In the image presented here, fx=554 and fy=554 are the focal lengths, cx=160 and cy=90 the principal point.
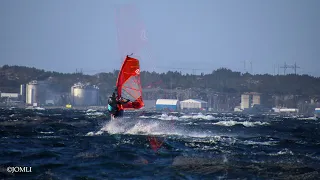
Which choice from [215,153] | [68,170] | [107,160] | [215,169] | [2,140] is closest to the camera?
[68,170]

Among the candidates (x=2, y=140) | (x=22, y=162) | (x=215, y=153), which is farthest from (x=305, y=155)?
(x=2, y=140)

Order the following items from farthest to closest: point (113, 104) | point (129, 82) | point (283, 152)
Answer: point (129, 82) < point (113, 104) < point (283, 152)

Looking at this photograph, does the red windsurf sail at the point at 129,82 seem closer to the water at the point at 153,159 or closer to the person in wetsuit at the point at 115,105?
the person in wetsuit at the point at 115,105

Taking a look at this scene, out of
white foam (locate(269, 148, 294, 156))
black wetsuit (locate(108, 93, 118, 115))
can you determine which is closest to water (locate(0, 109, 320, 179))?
white foam (locate(269, 148, 294, 156))

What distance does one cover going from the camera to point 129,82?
162 feet

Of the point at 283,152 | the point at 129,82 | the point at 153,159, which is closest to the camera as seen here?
the point at 153,159

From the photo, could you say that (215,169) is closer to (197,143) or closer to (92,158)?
(92,158)

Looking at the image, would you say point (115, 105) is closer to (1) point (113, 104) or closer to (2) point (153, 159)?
(1) point (113, 104)

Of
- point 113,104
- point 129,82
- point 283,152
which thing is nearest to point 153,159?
point 283,152

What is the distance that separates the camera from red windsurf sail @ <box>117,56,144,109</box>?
4894cm

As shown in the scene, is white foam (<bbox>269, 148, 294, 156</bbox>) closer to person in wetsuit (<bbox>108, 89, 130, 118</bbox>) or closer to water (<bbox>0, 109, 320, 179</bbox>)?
water (<bbox>0, 109, 320, 179</bbox>)

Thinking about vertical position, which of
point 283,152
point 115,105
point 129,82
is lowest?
point 283,152

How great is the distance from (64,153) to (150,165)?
5728 mm

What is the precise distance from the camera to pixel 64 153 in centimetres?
2842
